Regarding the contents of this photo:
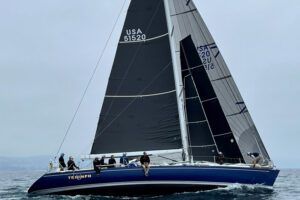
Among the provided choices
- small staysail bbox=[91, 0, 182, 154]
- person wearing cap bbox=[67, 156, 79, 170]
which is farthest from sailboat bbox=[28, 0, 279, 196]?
person wearing cap bbox=[67, 156, 79, 170]

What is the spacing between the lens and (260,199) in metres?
25.1

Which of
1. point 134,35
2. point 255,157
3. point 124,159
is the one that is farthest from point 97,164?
point 255,157

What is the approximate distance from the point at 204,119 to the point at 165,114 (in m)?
2.46

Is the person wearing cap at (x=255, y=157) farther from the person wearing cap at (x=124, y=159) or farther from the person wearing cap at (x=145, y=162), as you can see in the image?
the person wearing cap at (x=124, y=159)

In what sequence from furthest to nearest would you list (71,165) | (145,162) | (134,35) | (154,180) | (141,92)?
(134,35) < (141,92) < (71,165) < (145,162) < (154,180)

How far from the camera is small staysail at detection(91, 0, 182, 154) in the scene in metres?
28.8

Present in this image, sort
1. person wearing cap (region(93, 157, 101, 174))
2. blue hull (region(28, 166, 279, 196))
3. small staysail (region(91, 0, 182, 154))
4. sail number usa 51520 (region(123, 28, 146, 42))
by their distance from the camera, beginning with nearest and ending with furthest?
1. blue hull (region(28, 166, 279, 196))
2. person wearing cap (region(93, 157, 101, 174))
3. small staysail (region(91, 0, 182, 154))
4. sail number usa 51520 (region(123, 28, 146, 42))

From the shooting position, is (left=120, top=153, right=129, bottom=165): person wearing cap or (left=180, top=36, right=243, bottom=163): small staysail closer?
(left=120, top=153, right=129, bottom=165): person wearing cap

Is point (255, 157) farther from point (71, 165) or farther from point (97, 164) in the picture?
point (71, 165)

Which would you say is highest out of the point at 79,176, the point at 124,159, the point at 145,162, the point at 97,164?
the point at 124,159

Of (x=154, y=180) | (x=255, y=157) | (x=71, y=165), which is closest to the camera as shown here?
(x=154, y=180)

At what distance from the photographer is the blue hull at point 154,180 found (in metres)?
26.1

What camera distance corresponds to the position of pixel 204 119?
98.4 feet

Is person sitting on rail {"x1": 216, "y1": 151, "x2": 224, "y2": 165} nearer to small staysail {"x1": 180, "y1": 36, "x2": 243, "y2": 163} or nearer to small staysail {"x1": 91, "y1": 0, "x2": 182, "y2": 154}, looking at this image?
small staysail {"x1": 180, "y1": 36, "x2": 243, "y2": 163}
